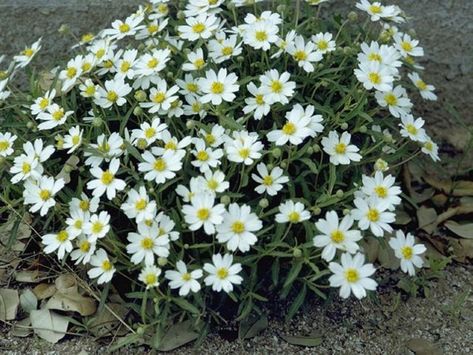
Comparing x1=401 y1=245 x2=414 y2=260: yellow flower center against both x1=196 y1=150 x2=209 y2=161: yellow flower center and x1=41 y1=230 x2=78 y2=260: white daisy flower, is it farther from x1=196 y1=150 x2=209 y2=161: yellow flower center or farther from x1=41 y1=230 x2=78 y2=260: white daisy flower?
x1=41 y1=230 x2=78 y2=260: white daisy flower

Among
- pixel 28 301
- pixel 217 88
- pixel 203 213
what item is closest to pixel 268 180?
pixel 203 213

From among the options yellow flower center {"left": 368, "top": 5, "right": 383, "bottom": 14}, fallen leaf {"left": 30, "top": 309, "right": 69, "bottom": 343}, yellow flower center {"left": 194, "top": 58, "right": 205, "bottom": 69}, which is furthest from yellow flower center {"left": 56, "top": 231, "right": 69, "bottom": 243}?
yellow flower center {"left": 368, "top": 5, "right": 383, "bottom": 14}

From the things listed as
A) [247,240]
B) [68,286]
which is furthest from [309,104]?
[68,286]

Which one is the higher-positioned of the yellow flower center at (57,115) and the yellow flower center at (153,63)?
the yellow flower center at (153,63)

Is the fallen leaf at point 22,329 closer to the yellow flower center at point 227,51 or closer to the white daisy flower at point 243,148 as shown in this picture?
the white daisy flower at point 243,148

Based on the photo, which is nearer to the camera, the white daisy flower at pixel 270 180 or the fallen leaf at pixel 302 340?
the white daisy flower at pixel 270 180

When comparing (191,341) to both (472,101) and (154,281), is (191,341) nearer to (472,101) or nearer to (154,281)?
(154,281)

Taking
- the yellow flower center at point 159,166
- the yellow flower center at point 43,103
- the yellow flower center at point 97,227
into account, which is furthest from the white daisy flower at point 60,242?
the yellow flower center at point 43,103

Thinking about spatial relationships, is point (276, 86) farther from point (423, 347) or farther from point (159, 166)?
point (423, 347)
